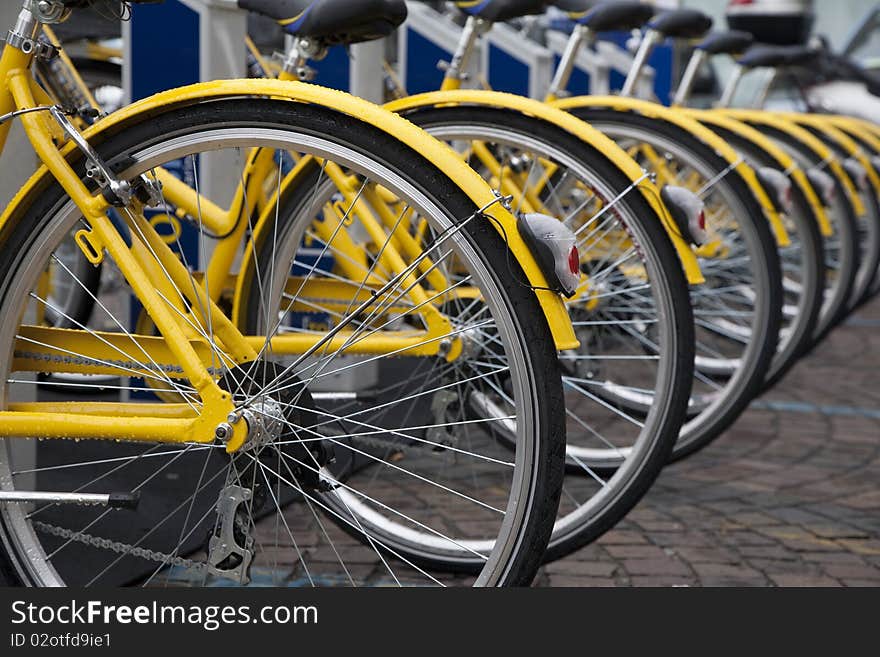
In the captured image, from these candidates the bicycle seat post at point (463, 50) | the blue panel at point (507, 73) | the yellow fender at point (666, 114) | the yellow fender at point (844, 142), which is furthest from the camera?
the blue panel at point (507, 73)

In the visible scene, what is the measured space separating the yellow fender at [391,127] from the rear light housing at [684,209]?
108 cm

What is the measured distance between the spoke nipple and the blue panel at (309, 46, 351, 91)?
304 centimetres

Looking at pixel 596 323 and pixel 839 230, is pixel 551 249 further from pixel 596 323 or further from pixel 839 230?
pixel 839 230

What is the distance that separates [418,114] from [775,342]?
1.44 meters

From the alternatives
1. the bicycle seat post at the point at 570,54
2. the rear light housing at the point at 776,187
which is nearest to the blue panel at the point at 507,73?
the bicycle seat post at the point at 570,54

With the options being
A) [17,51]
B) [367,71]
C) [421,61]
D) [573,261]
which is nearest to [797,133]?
[421,61]

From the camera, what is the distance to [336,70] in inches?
207

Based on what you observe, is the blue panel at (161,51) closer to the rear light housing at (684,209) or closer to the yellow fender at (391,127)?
the rear light housing at (684,209)

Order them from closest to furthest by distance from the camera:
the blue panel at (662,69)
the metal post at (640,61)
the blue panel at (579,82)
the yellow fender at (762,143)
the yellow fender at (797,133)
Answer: the yellow fender at (762,143) → the metal post at (640,61) → the yellow fender at (797,133) → the blue panel at (579,82) → the blue panel at (662,69)

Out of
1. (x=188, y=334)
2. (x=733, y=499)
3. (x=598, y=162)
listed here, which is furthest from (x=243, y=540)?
(x=733, y=499)

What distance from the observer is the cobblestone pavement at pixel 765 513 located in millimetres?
3395

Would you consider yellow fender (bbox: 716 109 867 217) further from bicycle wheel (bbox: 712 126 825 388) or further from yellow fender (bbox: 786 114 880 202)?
bicycle wheel (bbox: 712 126 825 388)

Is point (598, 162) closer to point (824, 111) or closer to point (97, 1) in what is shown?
point (97, 1)

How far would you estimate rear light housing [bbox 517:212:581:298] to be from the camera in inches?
88.9
